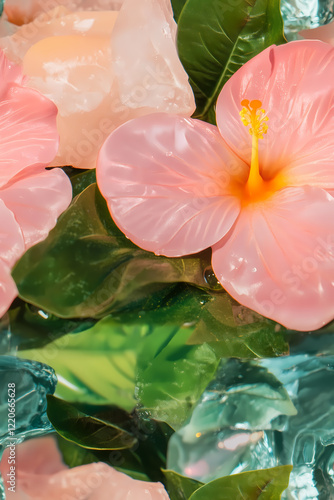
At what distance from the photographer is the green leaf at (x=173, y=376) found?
15.1 inches

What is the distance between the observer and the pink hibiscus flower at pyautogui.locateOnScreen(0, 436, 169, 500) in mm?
386

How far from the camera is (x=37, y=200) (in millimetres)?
383

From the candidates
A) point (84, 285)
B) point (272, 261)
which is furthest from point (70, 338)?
point (272, 261)

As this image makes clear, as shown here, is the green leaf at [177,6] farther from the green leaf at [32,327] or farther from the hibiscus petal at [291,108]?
the green leaf at [32,327]

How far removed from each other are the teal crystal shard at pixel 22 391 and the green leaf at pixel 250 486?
0.41 feet

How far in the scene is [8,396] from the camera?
40cm

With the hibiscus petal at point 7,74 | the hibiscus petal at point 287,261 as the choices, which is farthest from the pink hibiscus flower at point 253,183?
the hibiscus petal at point 7,74

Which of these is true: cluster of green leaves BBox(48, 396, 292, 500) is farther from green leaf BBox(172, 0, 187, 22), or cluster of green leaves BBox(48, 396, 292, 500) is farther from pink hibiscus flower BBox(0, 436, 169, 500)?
green leaf BBox(172, 0, 187, 22)

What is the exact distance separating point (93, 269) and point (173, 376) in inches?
3.6

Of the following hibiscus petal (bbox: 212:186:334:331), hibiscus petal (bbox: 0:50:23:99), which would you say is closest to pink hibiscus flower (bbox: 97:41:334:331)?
hibiscus petal (bbox: 212:186:334:331)

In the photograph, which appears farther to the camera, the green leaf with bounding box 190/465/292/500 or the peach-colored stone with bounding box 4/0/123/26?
the peach-colored stone with bounding box 4/0/123/26

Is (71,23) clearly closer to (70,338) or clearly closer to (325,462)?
(70,338)

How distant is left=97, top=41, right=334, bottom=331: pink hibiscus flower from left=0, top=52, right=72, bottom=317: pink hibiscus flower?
54 millimetres

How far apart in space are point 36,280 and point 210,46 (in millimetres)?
203
